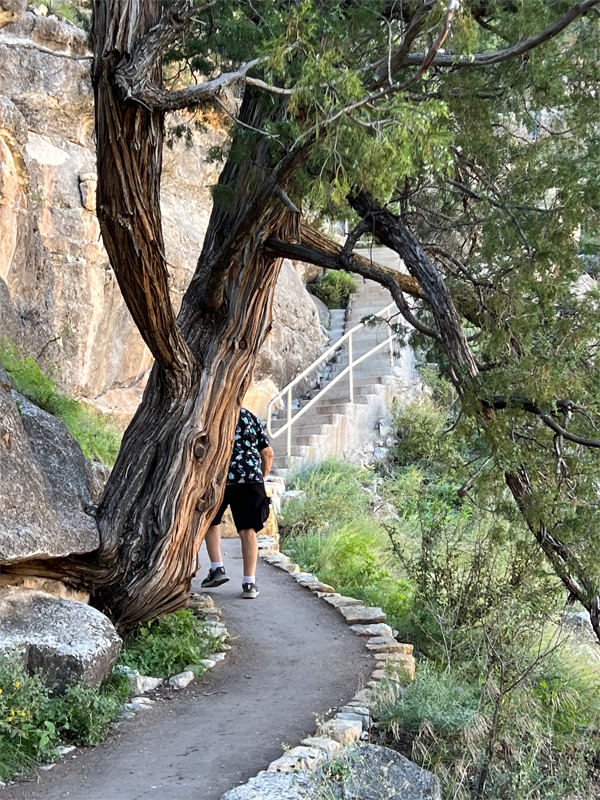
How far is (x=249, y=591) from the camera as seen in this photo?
24.6ft

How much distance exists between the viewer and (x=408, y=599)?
8.27 metres

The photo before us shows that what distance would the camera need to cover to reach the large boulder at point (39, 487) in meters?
4.92

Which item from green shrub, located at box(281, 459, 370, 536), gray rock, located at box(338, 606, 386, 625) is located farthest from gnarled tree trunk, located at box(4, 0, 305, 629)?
green shrub, located at box(281, 459, 370, 536)

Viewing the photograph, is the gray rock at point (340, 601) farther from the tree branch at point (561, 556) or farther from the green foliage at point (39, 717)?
the green foliage at point (39, 717)

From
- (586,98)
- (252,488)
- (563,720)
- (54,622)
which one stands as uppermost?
(586,98)

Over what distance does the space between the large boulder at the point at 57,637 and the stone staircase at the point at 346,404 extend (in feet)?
26.6

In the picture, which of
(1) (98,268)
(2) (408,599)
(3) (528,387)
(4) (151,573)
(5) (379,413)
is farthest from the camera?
(5) (379,413)

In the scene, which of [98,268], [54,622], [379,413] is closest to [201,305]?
[54,622]

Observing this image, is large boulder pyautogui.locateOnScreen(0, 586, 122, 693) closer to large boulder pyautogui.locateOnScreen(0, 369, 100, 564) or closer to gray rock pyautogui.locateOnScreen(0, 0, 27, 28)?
large boulder pyautogui.locateOnScreen(0, 369, 100, 564)

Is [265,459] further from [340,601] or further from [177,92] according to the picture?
[177,92]

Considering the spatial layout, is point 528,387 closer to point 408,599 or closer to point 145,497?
point 145,497

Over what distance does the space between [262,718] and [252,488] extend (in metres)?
2.48

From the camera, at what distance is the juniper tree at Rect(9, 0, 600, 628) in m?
4.32

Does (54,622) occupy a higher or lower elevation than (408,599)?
higher
